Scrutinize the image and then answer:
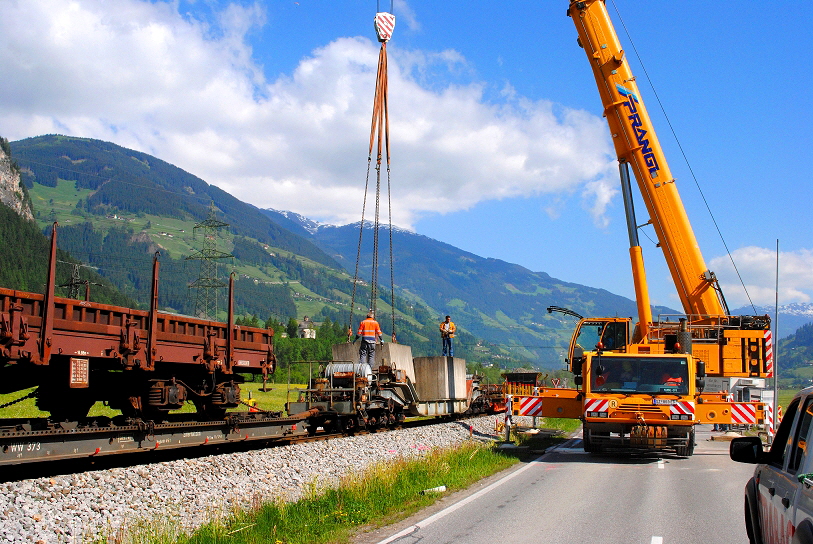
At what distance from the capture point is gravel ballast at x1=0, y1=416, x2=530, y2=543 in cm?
884

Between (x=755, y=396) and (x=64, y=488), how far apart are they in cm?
1775

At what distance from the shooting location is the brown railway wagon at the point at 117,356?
11734 mm

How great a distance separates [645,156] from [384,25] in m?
7.59

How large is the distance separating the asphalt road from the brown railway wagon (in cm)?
638

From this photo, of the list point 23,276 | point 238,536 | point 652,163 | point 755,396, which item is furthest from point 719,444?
point 23,276

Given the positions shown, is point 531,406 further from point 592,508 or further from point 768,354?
point 592,508

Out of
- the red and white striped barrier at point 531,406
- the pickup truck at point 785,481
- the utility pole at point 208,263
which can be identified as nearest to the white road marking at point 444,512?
the pickup truck at point 785,481

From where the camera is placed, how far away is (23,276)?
113500 mm

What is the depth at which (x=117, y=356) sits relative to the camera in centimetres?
1327

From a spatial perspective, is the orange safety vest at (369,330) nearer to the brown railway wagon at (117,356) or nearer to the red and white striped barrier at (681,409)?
the brown railway wagon at (117,356)

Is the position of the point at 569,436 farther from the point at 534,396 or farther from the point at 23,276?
the point at 23,276

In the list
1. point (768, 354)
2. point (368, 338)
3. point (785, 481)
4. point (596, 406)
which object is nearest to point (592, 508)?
point (785, 481)

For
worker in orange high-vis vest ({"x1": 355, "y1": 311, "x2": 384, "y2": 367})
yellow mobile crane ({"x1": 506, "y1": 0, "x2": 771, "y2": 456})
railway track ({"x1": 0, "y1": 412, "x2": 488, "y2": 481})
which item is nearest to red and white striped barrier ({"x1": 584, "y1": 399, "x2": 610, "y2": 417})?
yellow mobile crane ({"x1": 506, "y1": 0, "x2": 771, "y2": 456})

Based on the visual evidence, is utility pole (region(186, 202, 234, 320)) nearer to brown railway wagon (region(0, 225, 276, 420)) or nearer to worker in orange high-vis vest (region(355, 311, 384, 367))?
worker in orange high-vis vest (region(355, 311, 384, 367))
